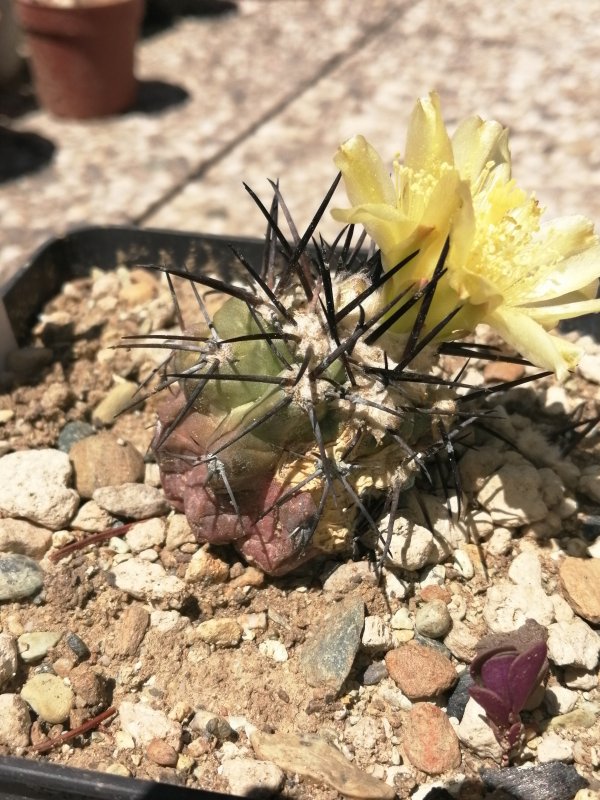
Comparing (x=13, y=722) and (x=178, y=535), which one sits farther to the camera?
(x=178, y=535)

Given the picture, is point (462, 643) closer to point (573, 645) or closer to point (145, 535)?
point (573, 645)

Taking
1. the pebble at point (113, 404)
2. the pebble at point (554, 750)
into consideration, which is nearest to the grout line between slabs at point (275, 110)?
the pebble at point (113, 404)

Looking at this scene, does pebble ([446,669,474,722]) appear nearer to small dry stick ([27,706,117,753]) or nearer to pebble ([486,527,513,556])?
pebble ([486,527,513,556])

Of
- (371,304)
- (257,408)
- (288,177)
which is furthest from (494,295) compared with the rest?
(288,177)

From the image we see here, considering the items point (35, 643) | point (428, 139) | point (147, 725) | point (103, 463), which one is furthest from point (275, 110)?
point (147, 725)

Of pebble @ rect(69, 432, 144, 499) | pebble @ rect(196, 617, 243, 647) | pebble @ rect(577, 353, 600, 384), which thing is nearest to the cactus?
pebble @ rect(196, 617, 243, 647)

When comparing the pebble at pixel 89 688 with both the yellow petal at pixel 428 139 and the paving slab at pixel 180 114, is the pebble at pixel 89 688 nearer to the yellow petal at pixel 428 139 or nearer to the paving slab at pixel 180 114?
the yellow petal at pixel 428 139

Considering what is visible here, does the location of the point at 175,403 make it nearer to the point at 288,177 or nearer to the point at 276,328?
the point at 276,328
